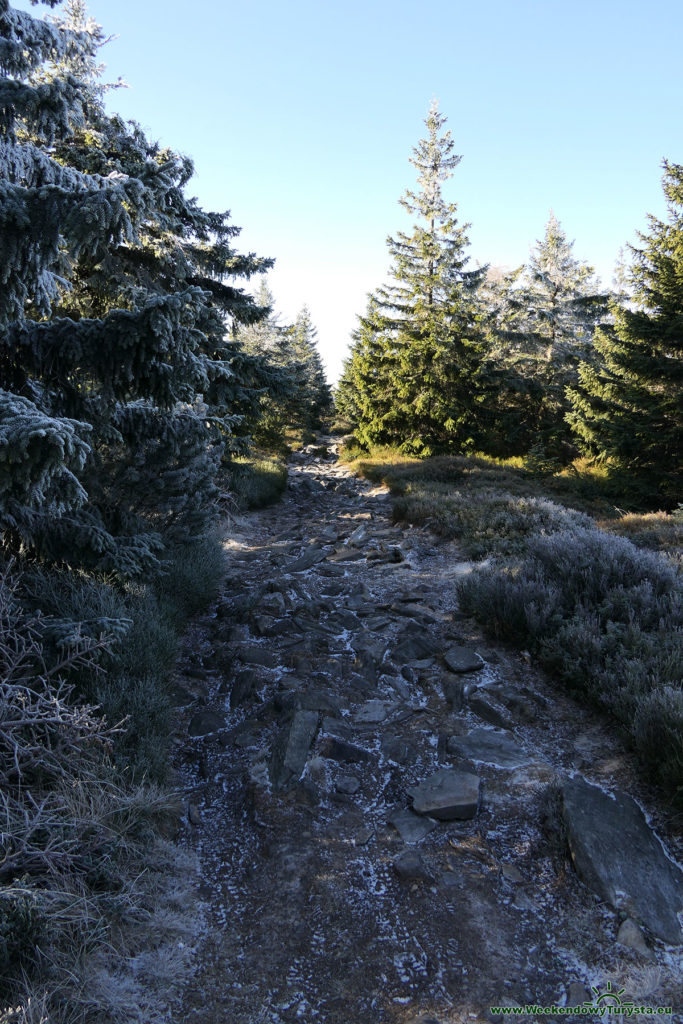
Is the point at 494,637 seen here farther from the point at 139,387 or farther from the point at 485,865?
the point at 139,387

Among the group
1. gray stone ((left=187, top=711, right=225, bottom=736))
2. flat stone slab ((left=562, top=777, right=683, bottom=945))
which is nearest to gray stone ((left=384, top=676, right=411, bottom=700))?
gray stone ((left=187, top=711, right=225, bottom=736))

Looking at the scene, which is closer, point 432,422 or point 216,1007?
point 216,1007

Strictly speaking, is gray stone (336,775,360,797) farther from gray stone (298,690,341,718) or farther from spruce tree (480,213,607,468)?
spruce tree (480,213,607,468)

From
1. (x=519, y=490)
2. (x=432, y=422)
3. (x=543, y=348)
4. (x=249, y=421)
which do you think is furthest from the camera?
(x=543, y=348)

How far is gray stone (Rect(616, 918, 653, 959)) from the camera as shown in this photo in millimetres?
2803

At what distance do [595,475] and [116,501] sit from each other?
612 inches

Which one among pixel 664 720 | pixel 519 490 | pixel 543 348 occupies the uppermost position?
pixel 543 348

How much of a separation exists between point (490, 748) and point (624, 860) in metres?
1.31

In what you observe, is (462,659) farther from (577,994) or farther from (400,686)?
(577,994)

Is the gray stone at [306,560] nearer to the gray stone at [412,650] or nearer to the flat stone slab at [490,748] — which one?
the gray stone at [412,650]

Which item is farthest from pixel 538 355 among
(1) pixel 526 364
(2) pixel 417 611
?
(2) pixel 417 611

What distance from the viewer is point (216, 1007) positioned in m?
2.60

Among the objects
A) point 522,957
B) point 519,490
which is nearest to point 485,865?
point 522,957

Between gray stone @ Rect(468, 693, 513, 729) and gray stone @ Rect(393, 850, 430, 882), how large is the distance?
1636 mm
